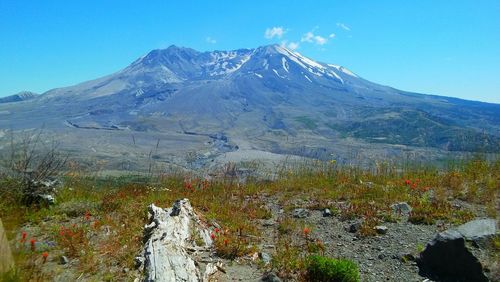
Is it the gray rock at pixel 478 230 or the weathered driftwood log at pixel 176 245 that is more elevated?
the gray rock at pixel 478 230

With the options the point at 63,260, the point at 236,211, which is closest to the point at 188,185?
the point at 236,211

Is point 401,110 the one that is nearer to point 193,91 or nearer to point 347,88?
point 347,88

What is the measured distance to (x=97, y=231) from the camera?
7508mm

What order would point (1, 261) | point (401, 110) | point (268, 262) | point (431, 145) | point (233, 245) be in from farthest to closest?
point (401, 110) < point (431, 145) < point (233, 245) < point (268, 262) < point (1, 261)

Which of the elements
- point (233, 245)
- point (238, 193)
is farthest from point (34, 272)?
point (238, 193)

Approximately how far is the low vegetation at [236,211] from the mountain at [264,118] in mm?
62956

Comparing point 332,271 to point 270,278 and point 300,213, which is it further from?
point 300,213

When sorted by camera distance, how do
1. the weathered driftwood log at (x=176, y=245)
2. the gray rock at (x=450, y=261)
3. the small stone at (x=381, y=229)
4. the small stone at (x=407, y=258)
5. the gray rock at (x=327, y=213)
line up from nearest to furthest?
the weathered driftwood log at (x=176, y=245), the gray rock at (x=450, y=261), the small stone at (x=407, y=258), the small stone at (x=381, y=229), the gray rock at (x=327, y=213)

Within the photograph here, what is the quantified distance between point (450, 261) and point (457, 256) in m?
0.13

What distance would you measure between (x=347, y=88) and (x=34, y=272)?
7438 inches

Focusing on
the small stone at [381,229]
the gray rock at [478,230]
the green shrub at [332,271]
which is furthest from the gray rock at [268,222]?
the gray rock at [478,230]

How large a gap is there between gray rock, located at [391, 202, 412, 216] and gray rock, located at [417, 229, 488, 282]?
2.50 m

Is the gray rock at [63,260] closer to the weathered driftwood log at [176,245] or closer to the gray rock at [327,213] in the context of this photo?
the weathered driftwood log at [176,245]

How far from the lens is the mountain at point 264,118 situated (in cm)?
9919
